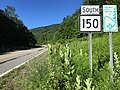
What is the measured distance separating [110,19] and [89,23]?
2.30 feet

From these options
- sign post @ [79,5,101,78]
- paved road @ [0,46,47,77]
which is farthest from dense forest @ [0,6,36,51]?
sign post @ [79,5,101,78]

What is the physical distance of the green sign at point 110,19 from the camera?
6207mm

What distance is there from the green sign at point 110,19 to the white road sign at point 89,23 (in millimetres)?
549

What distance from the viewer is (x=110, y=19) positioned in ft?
20.6

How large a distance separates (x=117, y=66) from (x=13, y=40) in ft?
297

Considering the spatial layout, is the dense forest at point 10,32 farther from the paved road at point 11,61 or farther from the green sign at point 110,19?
the green sign at point 110,19

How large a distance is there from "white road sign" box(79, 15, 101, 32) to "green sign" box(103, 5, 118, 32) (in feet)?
1.80

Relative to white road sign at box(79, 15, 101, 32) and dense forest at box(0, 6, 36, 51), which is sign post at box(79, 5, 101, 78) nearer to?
white road sign at box(79, 15, 101, 32)

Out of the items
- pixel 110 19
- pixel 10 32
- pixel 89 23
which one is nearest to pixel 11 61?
pixel 89 23

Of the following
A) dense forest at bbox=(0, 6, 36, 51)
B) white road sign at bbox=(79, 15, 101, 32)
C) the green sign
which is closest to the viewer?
the green sign

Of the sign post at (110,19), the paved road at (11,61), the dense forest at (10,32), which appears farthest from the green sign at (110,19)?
the dense forest at (10,32)

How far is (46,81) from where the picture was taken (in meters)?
7.36

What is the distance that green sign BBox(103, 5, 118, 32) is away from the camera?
621 cm

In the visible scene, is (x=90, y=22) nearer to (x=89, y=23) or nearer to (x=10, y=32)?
(x=89, y=23)
